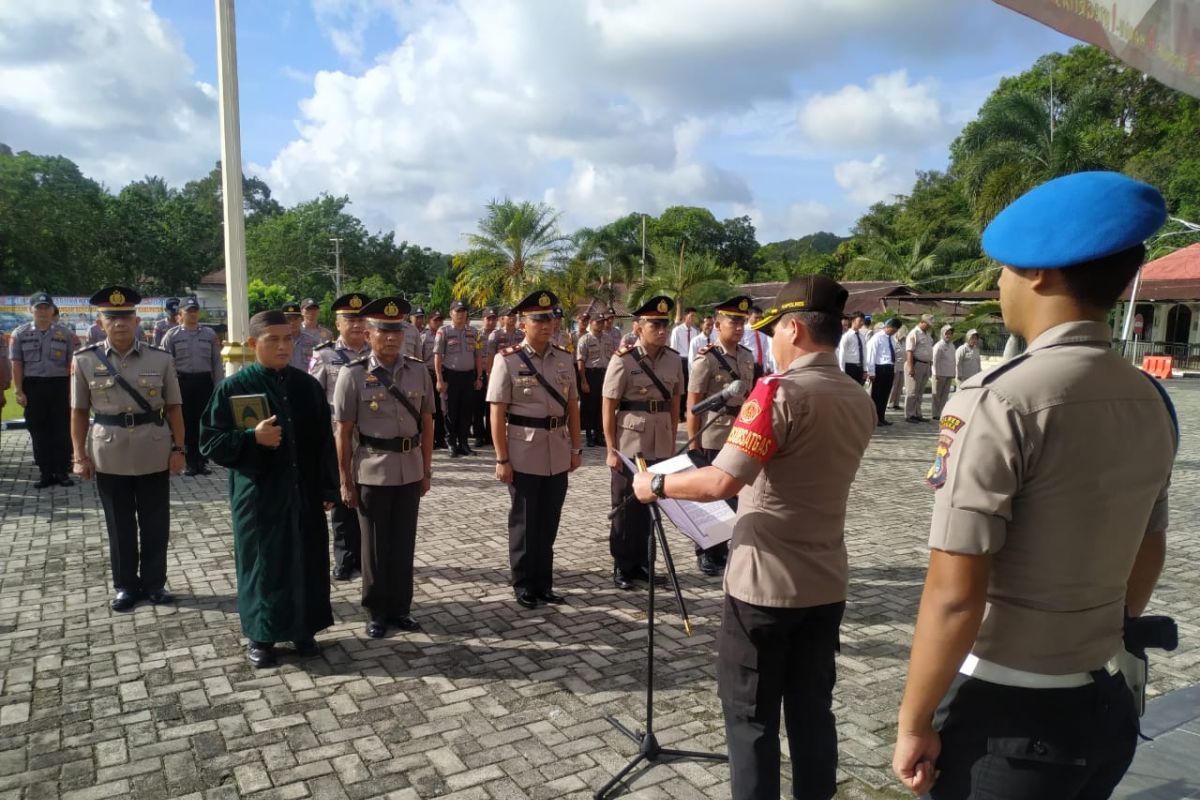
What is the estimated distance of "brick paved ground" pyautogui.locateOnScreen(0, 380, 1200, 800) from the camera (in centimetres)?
326

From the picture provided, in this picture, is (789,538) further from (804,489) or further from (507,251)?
(507,251)

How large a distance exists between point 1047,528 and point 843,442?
1095 millimetres

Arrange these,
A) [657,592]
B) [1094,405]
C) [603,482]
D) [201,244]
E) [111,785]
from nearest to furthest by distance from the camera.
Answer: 1. [1094,405]
2. [111,785]
3. [657,592]
4. [603,482]
5. [201,244]

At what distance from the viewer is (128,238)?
42156 mm

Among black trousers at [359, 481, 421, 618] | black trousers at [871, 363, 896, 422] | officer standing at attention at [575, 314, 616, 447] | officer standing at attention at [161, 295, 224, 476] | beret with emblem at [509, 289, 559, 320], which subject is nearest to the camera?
black trousers at [359, 481, 421, 618]

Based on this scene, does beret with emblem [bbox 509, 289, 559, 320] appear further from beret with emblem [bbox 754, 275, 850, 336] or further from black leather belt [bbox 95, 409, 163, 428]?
beret with emblem [bbox 754, 275, 850, 336]

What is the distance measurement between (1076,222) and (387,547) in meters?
4.15

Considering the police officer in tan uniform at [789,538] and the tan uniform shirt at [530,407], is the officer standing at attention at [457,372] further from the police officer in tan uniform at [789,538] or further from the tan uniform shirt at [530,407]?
the police officer in tan uniform at [789,538]

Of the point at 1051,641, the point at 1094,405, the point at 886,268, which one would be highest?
the point at 886,268

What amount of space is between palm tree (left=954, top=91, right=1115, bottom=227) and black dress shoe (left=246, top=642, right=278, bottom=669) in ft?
89.4

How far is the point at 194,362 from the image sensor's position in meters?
9.40

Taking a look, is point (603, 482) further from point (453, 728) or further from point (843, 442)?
point (843, 442)

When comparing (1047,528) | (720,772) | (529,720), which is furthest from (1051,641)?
(529,720)

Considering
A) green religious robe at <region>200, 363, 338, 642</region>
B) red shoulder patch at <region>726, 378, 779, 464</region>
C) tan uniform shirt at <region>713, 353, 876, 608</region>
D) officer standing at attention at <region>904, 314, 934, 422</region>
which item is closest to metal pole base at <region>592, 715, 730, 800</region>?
tan uniform shirt at <region>713, 353, 876, 608</region>
